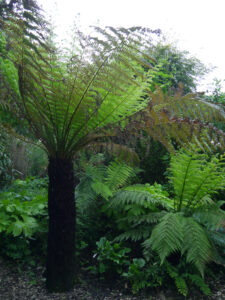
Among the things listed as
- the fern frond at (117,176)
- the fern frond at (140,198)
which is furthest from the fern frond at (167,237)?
the fern frond at (117,176)

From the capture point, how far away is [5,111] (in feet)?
7.31

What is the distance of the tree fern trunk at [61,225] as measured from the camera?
218cm

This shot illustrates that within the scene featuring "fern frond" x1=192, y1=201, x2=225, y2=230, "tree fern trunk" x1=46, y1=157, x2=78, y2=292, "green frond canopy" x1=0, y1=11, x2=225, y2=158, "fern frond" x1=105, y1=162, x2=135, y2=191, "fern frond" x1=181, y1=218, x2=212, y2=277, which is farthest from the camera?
"fern frond" x1=105, y1=162, x2=135, y2=191

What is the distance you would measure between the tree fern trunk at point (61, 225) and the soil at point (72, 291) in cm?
8

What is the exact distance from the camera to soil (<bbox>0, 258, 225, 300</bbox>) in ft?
7.34

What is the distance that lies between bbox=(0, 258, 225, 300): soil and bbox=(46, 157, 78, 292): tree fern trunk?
0.26 ft

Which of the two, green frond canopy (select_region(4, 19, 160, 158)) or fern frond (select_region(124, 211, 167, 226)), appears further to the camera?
fern frond (select_region(124, 211, 167, 226))

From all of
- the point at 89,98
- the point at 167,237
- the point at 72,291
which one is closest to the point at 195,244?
the point at 167,237

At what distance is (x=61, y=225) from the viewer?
2.21 m

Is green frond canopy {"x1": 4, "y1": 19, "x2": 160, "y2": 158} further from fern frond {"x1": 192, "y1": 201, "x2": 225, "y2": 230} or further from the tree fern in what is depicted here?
fern frond {"x1": 192, "y1": 201, "x2": 225, "y2": 230}

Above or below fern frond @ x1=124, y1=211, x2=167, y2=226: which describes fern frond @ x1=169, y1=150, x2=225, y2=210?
above

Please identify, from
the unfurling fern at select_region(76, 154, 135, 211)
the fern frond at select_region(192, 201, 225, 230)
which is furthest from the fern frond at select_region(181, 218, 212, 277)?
the unfurling fern at select_region(76, 154, 135, 211)

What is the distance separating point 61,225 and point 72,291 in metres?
0.53

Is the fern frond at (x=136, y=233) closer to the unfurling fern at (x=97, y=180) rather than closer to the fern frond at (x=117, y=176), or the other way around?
the unfurling fern at (x=97, y=180)
